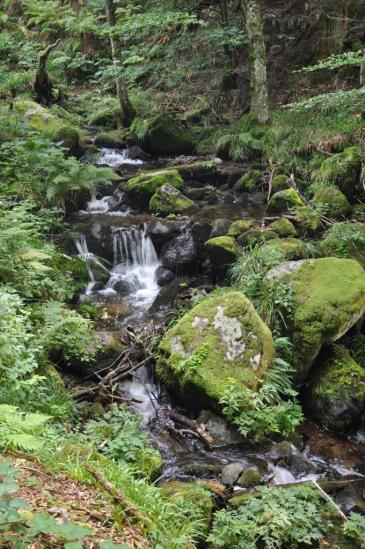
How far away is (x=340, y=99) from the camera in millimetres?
8266

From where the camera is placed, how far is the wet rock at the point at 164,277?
9516 mm

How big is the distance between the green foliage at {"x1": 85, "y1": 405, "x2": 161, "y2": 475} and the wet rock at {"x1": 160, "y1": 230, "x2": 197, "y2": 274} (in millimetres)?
4864

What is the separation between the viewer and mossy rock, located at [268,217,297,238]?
916cm

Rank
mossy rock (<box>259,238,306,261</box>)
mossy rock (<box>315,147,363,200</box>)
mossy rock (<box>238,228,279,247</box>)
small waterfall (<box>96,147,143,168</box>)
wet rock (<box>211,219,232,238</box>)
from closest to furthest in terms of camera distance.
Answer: mossy rock (<box>259,238,306,261</box>) < mossy rock (<box>238,228,279,247</box>) < wet rock (<box>211,219,232,238</box>) < mossy rock (<box>315,147,363,200</box>) < small waterfall (<box>96,147,143,168</box>)

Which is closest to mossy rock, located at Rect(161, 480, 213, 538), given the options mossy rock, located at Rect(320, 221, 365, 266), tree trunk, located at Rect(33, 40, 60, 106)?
mossy rock, located at Rect(320, 221, 365, 266)

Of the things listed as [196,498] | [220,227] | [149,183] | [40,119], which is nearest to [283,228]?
[220,227]

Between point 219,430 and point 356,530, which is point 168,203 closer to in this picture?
point 219,430

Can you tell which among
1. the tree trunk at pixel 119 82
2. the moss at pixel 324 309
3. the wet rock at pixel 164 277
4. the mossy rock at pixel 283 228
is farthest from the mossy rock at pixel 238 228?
the tree trunk at pixel 119 82

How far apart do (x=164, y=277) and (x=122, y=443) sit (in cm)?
529

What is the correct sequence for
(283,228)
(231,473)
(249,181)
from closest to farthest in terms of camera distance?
(231,473)
(283,228)
(249,181)

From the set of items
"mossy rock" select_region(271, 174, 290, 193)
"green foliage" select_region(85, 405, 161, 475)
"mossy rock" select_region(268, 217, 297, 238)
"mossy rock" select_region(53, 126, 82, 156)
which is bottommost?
"green foliage" select_region(85, 405, 161, 475)

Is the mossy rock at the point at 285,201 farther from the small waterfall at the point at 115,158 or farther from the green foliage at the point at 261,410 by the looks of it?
the small waterfall at the point at 115,158

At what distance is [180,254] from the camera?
9695 mm

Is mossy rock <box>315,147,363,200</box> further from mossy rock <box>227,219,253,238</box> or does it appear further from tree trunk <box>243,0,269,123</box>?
tree trunk <box>243,0,269,123</box>
